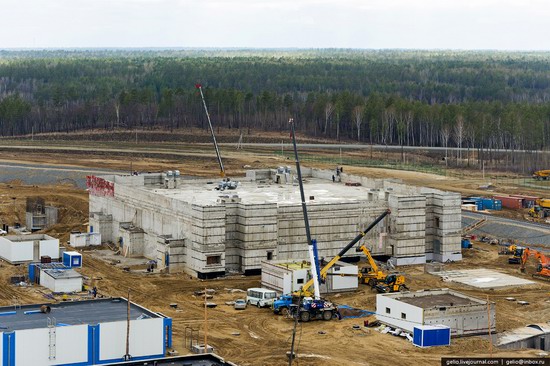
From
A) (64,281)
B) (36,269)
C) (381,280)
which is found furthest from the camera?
(36,269)

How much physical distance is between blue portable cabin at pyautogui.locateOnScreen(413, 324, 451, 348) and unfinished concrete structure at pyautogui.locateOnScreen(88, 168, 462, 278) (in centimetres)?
1980

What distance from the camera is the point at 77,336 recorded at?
5372cm

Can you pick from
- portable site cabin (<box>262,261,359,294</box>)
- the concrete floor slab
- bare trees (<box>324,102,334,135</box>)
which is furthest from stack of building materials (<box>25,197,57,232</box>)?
bare trees (<box>324,102,334,135</box>)

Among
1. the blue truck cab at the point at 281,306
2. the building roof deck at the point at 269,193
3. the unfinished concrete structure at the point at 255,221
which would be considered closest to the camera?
the blue truck cab at the point at 281,306

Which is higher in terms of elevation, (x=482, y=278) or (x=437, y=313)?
(x=437, y=313)

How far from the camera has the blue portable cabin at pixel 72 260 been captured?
258 ft

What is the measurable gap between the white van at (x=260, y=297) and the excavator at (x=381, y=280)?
787cm

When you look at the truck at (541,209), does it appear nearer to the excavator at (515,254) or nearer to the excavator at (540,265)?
the excavator at (515,254)

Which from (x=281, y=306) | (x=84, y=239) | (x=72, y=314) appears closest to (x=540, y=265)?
(x=281, y=306)

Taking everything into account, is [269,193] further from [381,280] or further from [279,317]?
[279,317]

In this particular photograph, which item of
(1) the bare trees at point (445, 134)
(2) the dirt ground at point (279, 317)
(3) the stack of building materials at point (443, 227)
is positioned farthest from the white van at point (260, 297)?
(1) the bare trees at point (445, 134)

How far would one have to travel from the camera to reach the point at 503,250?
8938cm

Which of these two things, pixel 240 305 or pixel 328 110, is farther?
pixel 328 110

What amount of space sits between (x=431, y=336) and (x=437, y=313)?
205 cm
